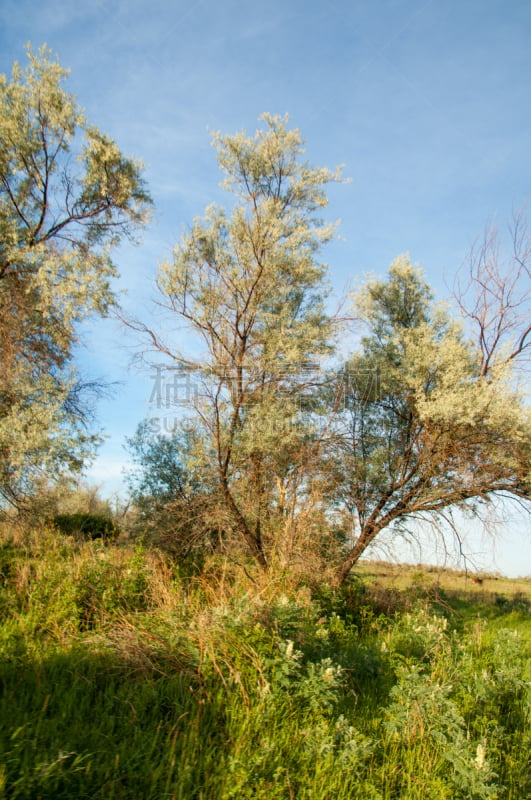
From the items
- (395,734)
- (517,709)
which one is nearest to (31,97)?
(395,734)

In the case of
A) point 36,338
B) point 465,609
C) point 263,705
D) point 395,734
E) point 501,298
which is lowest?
point 465,609

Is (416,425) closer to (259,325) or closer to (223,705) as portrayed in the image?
(259,325)

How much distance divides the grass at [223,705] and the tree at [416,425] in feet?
14.0

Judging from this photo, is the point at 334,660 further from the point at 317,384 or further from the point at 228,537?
the point at 317,384

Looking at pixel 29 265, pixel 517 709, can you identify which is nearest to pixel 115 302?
pixel 29 265

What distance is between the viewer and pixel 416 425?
10820 mm

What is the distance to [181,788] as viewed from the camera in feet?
8.26

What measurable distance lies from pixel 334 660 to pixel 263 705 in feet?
4.37

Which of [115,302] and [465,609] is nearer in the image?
[115,302]

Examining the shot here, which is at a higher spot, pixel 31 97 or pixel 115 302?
pixel 31 97

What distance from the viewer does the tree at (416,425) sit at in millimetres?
9148

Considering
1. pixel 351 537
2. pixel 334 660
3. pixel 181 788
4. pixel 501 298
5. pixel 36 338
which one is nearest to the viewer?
pixel 181 788

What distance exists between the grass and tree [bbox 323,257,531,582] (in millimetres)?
4270

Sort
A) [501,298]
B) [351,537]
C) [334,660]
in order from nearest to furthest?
[334,660] < [351,537] < [501,298]
